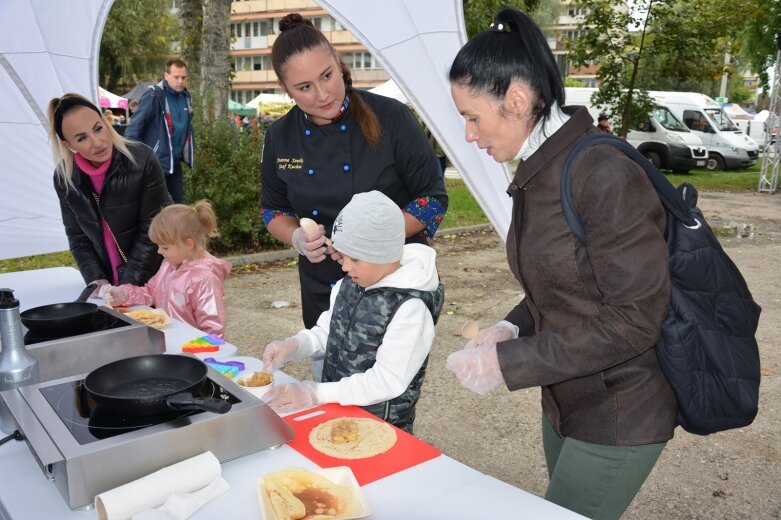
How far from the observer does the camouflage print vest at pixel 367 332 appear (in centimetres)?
184

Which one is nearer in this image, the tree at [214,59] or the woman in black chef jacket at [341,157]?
the woman in black chef jacket at [341,157]

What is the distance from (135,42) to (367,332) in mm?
28191

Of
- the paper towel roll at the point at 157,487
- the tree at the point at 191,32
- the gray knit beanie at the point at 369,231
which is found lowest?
the paper towel roll at the point at 157,487

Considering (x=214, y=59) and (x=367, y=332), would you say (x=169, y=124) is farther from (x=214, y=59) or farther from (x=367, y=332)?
(x=367, y=332)

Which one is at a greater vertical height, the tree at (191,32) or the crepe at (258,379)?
the tree at (191,32)

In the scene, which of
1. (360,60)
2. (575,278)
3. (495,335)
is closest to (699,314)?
(575,278)

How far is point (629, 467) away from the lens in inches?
54.1

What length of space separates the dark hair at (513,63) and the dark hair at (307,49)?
35.0 inches

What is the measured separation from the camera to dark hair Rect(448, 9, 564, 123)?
1285 millimetres

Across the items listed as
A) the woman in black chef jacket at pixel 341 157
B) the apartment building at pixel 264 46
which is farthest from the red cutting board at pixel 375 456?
A: the apartment building at pixel 264 46

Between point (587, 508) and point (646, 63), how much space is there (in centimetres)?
1446

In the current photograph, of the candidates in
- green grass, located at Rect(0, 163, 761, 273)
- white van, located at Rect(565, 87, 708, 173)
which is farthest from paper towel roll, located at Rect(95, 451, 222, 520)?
white van, located at Rect(565, 87, 708, 173)

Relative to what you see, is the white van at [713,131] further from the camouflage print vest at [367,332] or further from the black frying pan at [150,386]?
the black frying pan at [150,386]

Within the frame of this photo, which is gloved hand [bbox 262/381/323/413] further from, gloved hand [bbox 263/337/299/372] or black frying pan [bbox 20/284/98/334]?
black frying pan [bbox 20/284/98/334]
